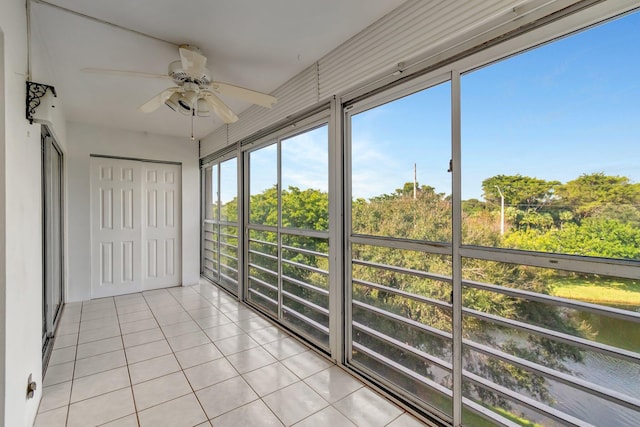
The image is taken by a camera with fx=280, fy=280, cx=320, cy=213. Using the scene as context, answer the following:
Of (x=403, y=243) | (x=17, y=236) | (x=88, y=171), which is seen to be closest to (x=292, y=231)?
(x=403, y=243)

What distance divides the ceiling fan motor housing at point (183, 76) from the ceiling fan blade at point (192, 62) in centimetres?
3

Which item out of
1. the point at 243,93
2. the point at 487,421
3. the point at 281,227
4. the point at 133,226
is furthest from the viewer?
the point at 133,226

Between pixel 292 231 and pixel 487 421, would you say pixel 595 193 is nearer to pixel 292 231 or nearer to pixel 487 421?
pixel 487 421

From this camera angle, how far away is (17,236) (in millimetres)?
1478

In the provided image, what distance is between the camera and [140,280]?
457 centimetres

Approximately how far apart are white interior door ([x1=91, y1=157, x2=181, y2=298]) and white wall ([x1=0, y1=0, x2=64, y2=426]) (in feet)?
9.00

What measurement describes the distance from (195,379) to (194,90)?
224 centimetres

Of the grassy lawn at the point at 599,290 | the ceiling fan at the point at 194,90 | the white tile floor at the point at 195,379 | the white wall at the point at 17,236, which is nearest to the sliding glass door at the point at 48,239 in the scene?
the white tile floor at the point at 195,379

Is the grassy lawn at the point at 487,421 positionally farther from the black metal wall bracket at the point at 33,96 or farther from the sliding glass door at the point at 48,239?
the sliding glass door at the point at 48,239

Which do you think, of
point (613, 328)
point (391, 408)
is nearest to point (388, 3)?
point (613, 328)

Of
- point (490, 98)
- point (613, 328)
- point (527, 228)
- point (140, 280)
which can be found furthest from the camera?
point (140, 280)

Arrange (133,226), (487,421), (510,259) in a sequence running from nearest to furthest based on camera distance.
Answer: (510,259), (487,421), (133,226)

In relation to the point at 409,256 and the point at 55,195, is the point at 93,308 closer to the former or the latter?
the point at 55,195

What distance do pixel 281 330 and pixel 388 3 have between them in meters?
3.06
